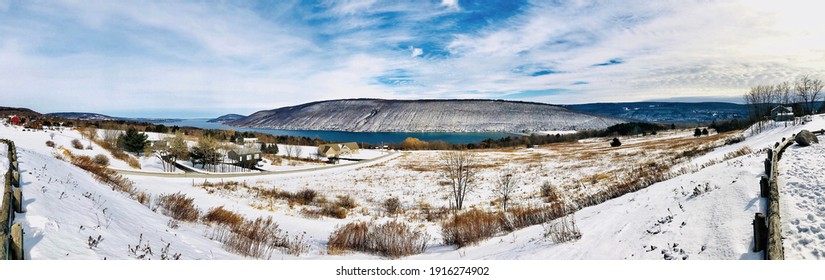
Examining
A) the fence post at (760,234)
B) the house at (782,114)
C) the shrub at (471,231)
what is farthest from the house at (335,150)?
Result: the fence post at (760,234)

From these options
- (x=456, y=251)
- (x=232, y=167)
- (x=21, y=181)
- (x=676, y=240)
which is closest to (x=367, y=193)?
(x=456, y=251)

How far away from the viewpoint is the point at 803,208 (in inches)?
258

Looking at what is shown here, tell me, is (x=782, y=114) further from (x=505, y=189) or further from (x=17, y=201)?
(x=17, y=201)

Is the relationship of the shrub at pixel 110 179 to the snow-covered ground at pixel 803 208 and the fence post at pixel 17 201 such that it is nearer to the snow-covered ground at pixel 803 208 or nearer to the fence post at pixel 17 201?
Answer: the fence post at pixel 17 201

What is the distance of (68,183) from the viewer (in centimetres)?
865

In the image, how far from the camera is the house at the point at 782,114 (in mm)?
47366

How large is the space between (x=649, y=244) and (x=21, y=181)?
39.9 feet

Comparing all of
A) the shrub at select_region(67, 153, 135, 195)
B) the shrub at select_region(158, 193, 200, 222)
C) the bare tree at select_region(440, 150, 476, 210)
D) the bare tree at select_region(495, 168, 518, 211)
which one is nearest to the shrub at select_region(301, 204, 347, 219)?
the shrub at select_region(158, 193, 200, 222)

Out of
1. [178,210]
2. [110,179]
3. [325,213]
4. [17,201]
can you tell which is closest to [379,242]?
[178,210]

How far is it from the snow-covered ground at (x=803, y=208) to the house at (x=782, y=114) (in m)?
53.4

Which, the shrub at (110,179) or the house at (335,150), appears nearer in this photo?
the shrub at (110,179)

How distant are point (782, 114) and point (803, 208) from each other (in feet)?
200

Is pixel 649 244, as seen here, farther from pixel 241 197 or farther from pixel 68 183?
pixel 241 197
